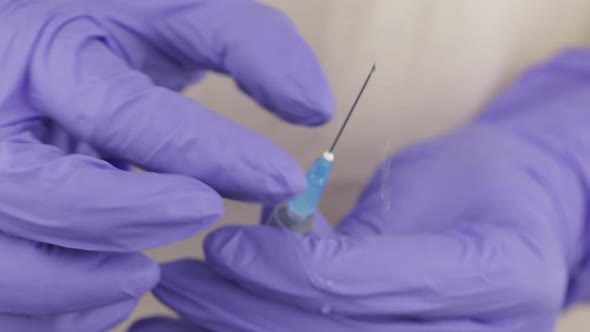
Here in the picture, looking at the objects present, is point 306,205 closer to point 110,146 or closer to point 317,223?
point 317,223

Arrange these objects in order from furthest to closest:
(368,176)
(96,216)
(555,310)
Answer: (368,176)
(555,310)
(96,216)

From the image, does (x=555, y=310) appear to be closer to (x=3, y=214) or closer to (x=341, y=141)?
(x=341, y=141)

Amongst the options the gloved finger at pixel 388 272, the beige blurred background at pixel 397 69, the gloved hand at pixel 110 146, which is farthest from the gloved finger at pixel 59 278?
the beige blurred background at pixel 397 69

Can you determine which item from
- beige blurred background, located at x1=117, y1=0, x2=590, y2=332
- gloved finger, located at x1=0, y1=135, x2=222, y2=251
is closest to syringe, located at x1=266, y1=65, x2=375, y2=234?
gloved finger, located at x1=0, y1=135, x2=222, y2=251

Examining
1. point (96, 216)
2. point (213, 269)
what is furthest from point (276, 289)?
point (96, 216)

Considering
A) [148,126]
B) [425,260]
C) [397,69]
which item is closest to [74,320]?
[148,126]

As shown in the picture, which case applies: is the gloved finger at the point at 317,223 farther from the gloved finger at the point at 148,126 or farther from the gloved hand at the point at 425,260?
the gloved finger at the point at 148,126
